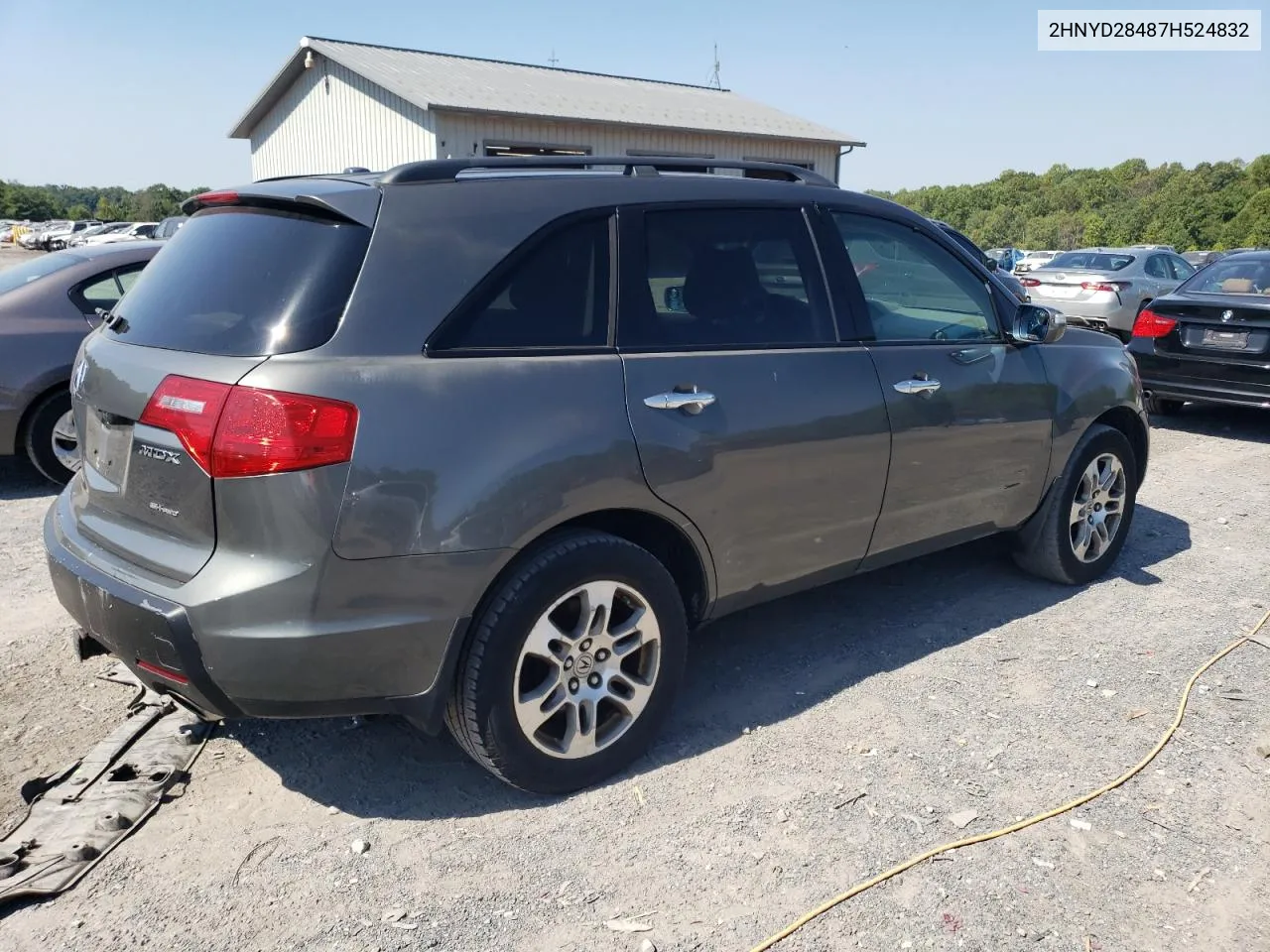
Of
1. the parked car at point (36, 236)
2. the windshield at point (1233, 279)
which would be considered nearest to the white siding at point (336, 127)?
the windshield at point (1233, 279)

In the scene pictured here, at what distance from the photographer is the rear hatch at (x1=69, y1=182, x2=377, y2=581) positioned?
2.60 m

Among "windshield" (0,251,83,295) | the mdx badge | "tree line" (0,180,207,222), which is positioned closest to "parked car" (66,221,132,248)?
"tree line" (0,180,207,222)

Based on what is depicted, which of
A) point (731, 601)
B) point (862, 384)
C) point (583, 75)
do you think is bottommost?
point (731, 601)

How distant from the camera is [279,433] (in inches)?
101

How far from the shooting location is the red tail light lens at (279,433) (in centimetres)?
257

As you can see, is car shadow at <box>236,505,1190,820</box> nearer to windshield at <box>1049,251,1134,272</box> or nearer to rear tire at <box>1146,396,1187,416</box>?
rear tire at <box>1146,396,1187,416</box>

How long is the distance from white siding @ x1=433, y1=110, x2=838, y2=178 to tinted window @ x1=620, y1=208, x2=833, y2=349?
46.3ft

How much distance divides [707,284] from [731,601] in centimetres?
109

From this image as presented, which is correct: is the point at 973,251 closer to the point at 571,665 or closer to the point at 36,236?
the point at 571,665

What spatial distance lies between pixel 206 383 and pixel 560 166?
134 cm

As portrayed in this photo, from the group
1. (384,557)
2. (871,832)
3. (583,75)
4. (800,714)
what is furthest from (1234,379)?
(583,75)

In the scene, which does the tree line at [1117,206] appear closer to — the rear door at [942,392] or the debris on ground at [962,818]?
the rear door at [942,392]

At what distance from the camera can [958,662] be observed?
13.6 ft

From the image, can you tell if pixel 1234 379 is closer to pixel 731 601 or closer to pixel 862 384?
pixel 862 384
